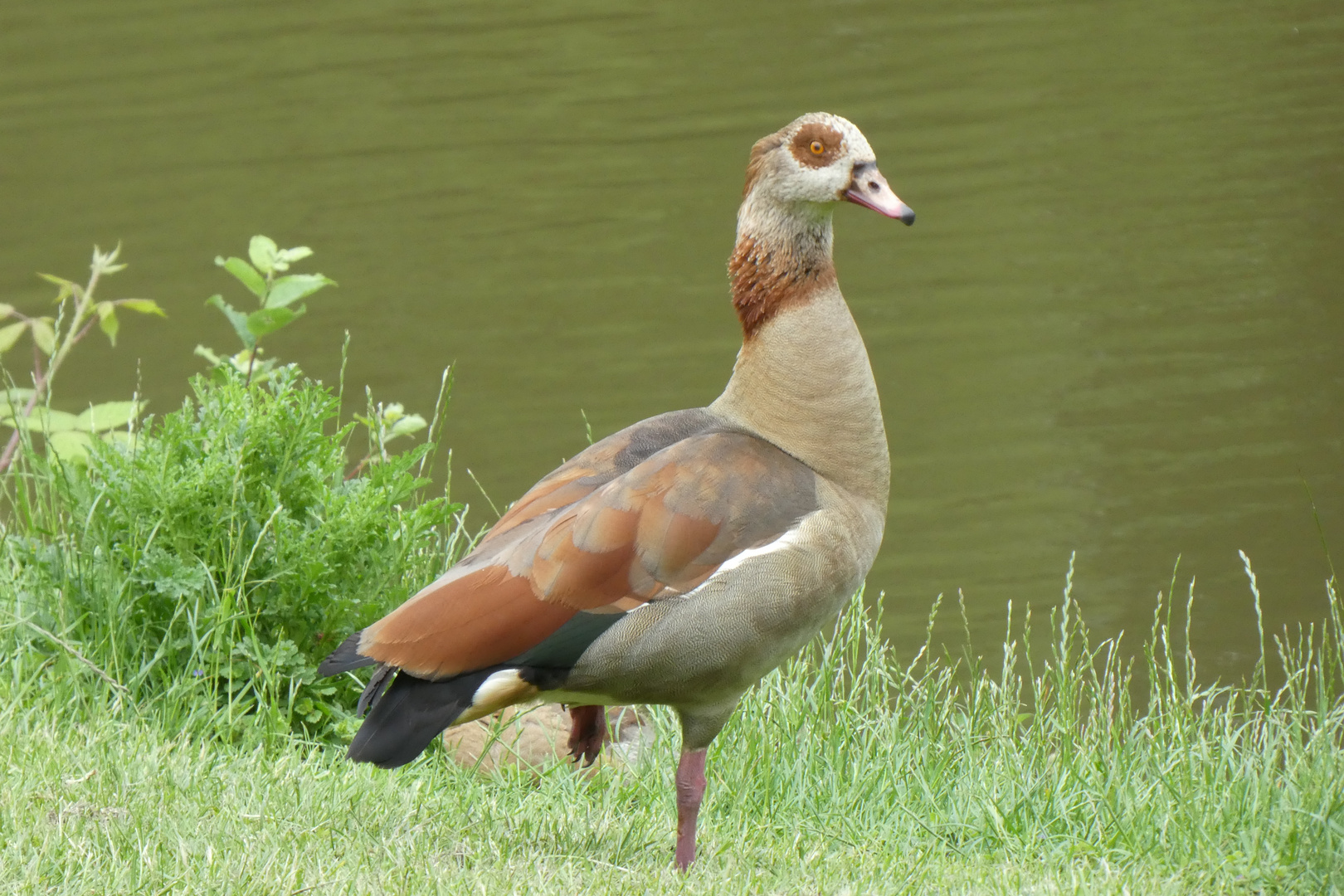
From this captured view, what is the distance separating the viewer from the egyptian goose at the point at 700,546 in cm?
359

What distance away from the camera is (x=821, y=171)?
4109 millimetres

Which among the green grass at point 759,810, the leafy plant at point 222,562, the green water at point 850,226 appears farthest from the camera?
the green water at point 850,226

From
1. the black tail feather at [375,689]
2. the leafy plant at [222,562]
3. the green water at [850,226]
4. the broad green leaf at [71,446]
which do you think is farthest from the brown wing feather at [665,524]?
the green water at [850,226]

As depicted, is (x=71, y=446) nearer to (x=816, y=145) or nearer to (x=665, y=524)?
(x=665, y=524)

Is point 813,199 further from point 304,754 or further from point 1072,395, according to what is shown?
point 1072,395

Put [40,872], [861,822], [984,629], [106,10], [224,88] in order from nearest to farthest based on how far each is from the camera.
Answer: [40,872]
[861,822]
[984,629]
[224,88]
[106,10]

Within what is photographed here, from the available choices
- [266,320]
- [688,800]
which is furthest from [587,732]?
[266,320]

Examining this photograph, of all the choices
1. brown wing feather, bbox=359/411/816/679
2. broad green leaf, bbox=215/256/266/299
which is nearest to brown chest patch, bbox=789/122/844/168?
brown wing feather, bbox=359/411/816/679

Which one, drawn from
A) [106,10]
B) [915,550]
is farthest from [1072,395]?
[106,10]

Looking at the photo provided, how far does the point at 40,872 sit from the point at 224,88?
41.9ft

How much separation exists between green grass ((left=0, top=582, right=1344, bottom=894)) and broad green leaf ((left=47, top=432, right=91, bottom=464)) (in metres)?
0.83

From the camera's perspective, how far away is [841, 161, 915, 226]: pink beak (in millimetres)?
4125

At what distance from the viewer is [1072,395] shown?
9562 millimetres

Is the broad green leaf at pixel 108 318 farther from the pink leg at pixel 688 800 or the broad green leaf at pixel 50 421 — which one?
the pink leg at pixel 688 800
